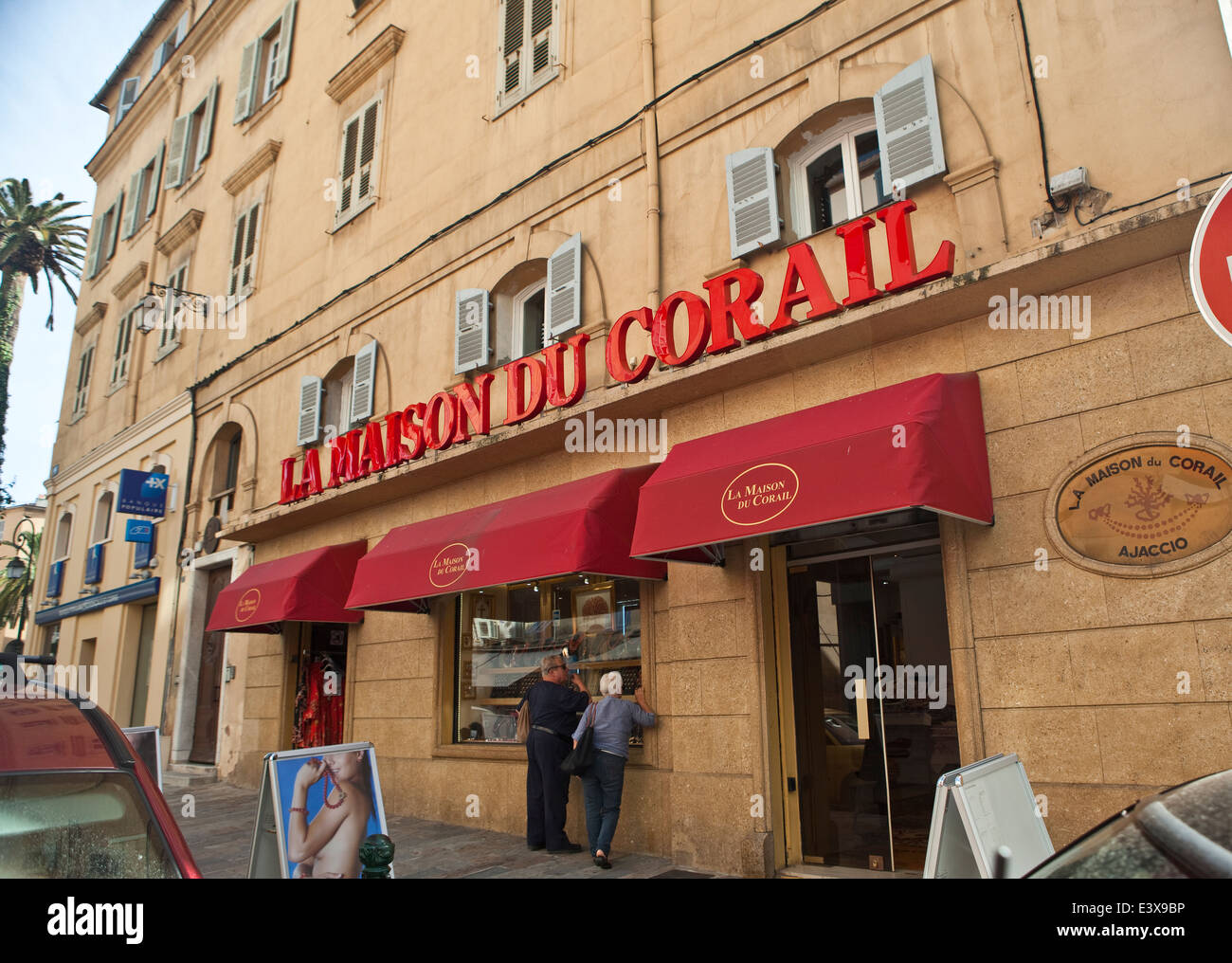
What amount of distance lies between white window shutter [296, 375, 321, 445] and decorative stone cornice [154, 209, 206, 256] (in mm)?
7741

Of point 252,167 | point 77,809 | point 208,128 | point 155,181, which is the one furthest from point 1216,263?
point 155,181

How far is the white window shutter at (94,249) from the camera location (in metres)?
24.1

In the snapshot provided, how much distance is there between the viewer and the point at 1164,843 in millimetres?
1484

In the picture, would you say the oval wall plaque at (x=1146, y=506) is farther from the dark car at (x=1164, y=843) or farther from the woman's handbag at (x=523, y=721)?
the woman's handbag at (x=523, y=721)

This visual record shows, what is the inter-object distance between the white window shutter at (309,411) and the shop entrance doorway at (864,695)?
27.4 feet

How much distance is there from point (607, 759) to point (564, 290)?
5063 millimetres

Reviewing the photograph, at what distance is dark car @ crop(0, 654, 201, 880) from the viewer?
2783mm

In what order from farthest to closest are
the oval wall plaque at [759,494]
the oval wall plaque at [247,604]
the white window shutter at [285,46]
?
1. the white window shutter at [285,46]
2. the oval wall plaque at [247,604]
3. the oval wall plaque at [759,494]

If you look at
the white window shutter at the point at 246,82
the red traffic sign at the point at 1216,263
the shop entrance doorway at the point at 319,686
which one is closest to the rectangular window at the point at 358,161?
the white window shutter at the point at 246,82

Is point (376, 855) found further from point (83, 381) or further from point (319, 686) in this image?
point (83, 381)

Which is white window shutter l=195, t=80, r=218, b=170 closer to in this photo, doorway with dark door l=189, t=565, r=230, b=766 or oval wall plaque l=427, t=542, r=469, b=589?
doorway with dark door l=189, t=565, r=230, b=766

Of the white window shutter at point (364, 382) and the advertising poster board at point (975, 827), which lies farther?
the white window shutter at point (364, 382)

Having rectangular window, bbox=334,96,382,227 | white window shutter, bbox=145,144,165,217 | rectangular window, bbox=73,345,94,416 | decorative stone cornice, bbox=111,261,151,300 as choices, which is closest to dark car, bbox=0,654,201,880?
rectangular window, bbox=334,96,382,227
